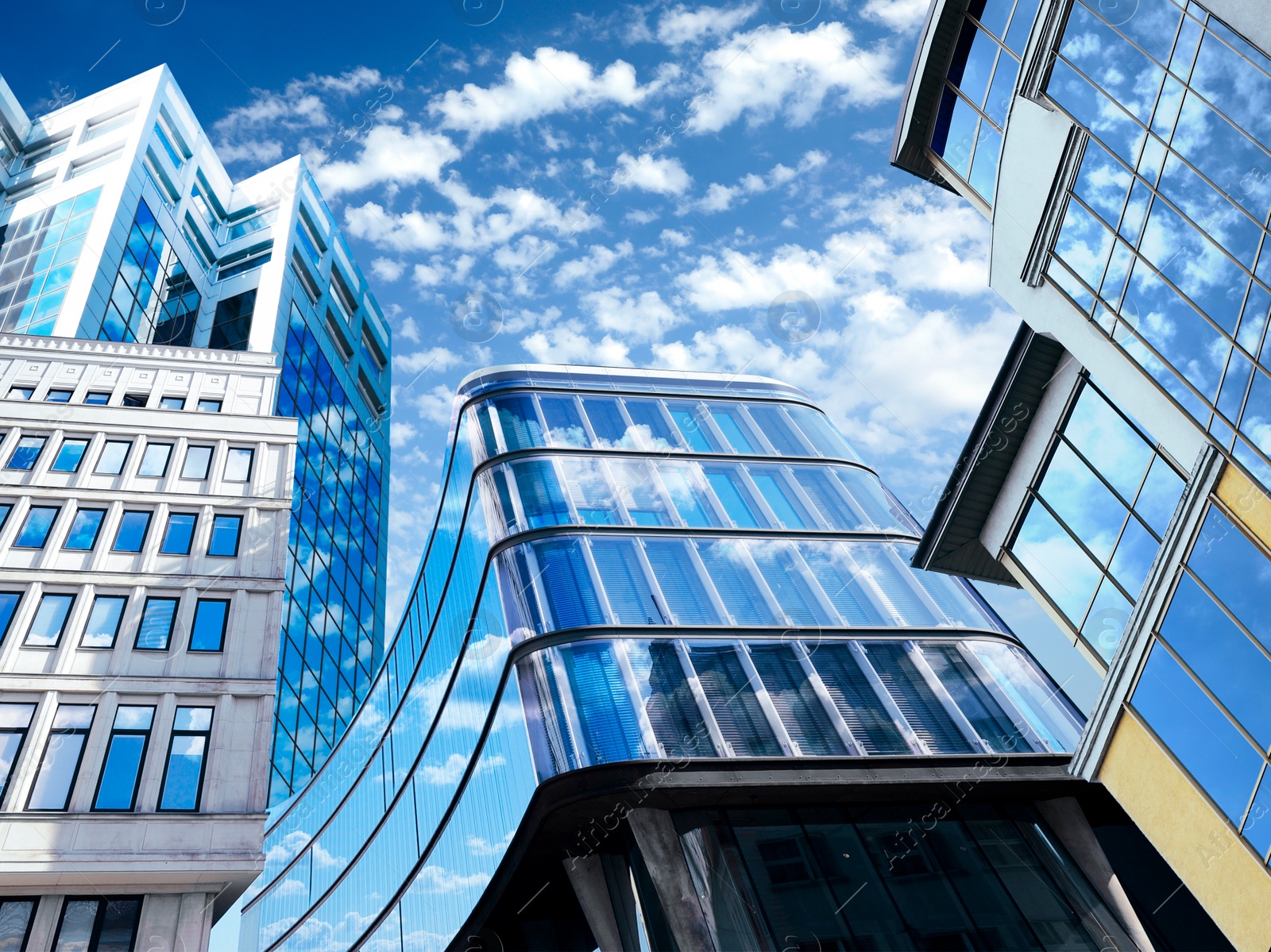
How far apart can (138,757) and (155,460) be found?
11.1m

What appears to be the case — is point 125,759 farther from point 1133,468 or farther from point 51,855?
point 1133,468

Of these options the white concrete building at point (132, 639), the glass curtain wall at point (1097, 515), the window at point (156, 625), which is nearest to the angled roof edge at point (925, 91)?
the glass curtain wall at point (1097, 515)

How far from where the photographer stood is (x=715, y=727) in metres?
18.0

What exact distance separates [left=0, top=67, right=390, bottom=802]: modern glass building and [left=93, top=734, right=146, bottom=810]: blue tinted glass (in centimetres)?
2659

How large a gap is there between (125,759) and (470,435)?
39.3 ft

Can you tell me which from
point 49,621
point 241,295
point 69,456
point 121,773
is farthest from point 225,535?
point 241,295

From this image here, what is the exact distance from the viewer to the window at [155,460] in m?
27.6

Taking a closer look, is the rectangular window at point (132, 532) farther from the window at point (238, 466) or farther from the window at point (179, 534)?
the window at point (238, 466)

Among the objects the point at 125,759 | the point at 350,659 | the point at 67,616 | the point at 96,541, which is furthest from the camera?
the point at 350,659

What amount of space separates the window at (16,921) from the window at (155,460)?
42.7 feet

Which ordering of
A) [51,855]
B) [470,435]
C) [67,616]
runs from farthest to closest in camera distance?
1. [470,435]
2. [67,616]
3. [51,855]

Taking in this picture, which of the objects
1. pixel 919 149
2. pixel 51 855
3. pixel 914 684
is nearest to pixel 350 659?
pixel 51 855

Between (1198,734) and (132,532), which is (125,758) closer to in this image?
(132,532)

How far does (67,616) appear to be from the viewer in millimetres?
22797
